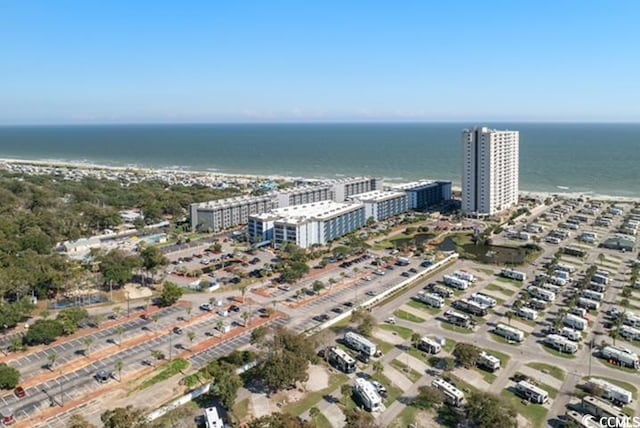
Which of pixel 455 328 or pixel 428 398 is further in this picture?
pixel 455 328

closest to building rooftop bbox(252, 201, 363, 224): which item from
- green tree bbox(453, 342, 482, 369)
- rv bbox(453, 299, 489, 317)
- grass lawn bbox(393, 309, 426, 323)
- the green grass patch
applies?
grass lawn bbox(393, 309, 426, 323)

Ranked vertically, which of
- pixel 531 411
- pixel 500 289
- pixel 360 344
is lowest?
pixel 531 411

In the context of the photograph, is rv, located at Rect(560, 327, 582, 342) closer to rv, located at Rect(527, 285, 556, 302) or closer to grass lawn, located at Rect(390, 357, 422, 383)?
rv, located at Rect(527, 285, 556, 302)

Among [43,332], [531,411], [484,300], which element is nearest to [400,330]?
[484,300]

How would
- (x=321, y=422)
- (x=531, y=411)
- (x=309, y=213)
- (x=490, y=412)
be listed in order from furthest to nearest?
(x=309, y=213) < (x=531, y=411) < (x=321, y=422) < (x=490, y=412)

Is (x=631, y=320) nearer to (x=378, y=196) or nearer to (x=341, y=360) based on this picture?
(x=341, y=360)

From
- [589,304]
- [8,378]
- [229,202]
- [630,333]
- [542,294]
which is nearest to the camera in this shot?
[8,378]

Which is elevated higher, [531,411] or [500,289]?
[500,289]

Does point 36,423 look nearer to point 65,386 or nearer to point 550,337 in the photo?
point 65,386
